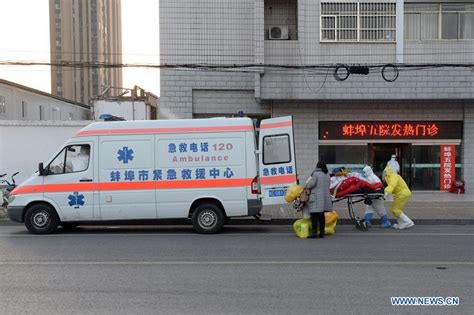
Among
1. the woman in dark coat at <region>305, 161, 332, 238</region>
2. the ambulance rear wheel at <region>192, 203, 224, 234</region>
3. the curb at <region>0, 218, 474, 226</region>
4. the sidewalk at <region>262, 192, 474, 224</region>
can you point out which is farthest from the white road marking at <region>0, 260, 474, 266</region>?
the sidewalk at <region>262, 192, 474, 224</region>

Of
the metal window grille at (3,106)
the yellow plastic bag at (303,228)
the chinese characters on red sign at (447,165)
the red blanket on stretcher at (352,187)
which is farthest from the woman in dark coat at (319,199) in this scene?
the metal window grille at (3,106)

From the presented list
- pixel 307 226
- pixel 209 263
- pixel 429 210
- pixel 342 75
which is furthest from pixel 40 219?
pixel 342 75

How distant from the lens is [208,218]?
10.3m

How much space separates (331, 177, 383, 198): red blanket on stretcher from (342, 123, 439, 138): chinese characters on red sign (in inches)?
306

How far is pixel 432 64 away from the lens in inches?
657

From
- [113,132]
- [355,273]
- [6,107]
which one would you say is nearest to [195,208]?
[113,132]

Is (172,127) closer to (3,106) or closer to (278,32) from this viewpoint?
(278,32)

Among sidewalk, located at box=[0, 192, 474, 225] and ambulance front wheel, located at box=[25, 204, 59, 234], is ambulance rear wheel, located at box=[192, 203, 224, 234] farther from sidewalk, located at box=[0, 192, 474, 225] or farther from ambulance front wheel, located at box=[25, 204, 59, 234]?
ambulance front wheel, located at box=[25, 204, 59, 234]

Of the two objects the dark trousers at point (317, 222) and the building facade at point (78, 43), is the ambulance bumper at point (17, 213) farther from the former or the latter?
the building facade at point (78, 43)

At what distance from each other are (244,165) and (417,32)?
37.7 ft

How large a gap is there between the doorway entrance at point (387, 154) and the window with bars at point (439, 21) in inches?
167

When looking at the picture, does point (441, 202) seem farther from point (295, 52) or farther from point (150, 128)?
point (150, 128)

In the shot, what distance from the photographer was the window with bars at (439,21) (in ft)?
59.0

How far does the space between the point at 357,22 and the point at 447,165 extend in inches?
263
